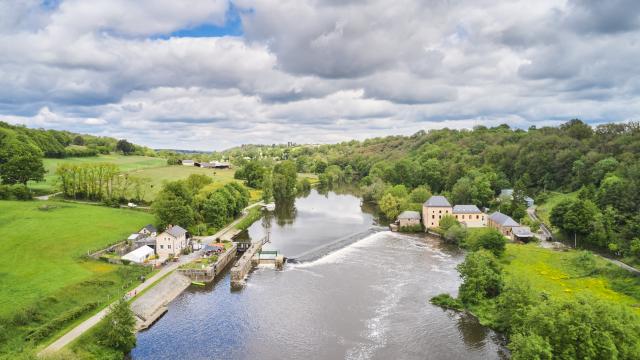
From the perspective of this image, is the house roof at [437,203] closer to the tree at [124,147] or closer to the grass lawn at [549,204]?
the grass lawn at [549,204]

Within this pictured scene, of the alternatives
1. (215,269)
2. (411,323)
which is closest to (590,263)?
(411,323)

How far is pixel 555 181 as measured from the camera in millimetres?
92688

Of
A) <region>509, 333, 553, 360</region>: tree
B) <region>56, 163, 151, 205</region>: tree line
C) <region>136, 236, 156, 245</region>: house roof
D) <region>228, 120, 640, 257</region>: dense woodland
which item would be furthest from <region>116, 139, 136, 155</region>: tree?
<region>509, 333, 553, 360</region>: tree

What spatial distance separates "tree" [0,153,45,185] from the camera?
74562 mm

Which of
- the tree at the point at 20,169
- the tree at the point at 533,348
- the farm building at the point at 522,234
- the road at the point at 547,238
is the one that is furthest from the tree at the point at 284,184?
the tree at the point at 533,348

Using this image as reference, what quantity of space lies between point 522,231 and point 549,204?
22.7m

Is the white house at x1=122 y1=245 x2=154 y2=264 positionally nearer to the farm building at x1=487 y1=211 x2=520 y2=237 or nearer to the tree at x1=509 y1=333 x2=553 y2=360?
the tree at x1=509 y1=333 x2=553 y2=360

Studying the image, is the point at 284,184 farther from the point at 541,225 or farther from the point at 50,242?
the point at 50,242

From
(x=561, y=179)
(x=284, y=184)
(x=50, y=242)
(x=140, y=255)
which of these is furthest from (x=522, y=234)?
(x=284, y=184)

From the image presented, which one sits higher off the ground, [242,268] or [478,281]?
[478,281]

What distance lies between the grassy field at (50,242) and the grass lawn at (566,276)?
39.8 metres

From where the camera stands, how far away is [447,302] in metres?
41.7

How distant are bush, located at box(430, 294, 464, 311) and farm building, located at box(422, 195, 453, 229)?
3334cm

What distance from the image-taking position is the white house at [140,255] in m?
49.8
